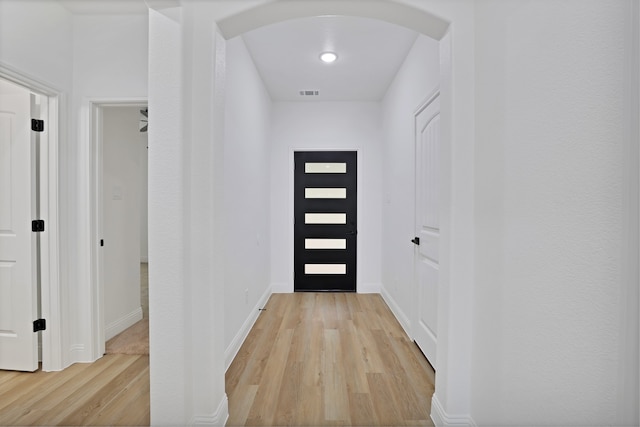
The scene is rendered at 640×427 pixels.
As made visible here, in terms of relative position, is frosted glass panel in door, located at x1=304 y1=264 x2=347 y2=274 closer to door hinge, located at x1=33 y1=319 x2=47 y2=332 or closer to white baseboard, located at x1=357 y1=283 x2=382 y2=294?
white baseboard, located at x1=357 y1=283 x2=382 y2=294

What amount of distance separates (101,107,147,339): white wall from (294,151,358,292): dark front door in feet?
6.85

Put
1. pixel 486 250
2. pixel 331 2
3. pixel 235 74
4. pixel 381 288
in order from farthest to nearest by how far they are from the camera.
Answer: pixel 381 288
pixel 235 74
pixel 331 2
pixel 486 250

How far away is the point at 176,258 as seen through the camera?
1.60m

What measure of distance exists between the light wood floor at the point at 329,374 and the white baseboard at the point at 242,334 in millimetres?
57

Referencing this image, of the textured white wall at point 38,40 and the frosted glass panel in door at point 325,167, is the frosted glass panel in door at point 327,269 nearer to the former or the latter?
the frosted glass panel in door at point 325,167

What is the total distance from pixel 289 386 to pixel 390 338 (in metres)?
1.24

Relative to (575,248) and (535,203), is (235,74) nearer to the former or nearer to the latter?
(535,203)

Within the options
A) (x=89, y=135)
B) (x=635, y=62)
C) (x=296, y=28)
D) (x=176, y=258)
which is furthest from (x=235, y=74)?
(x=635, y=62)

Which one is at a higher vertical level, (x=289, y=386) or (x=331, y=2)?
(x=331, y=2)

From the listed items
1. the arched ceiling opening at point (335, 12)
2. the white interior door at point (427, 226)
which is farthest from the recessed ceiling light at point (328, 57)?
the arched ceiling opening at point (335, 12)

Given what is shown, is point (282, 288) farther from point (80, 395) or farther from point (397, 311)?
point (80, 395)

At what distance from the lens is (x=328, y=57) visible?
3.38 m

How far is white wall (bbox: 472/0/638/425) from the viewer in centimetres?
95

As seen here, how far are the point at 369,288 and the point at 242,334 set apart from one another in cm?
227
